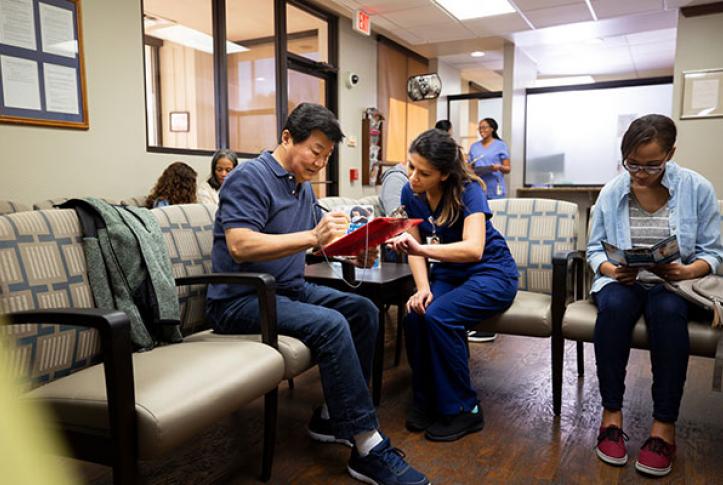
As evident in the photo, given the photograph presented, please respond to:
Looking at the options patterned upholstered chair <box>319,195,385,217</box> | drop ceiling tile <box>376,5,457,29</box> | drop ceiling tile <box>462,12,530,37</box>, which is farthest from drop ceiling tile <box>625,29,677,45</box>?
patterned upholstered chair <box>319,195,385,217</box>

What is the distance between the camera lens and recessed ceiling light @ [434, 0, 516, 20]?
5.09m

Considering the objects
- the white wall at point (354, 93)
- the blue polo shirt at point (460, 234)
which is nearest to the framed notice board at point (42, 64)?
the blue polo shirt at point (460, 234)

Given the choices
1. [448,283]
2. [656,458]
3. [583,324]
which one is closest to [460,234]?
[448,283]

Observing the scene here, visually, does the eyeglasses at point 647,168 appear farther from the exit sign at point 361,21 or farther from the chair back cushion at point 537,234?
the exit sign at point 361,21

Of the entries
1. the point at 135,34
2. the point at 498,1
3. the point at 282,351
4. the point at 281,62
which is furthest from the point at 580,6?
the point at 282,351

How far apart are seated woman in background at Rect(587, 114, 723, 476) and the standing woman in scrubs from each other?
3.92 metres

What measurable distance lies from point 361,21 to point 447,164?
12.8ft

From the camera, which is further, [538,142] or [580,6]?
[538,142]

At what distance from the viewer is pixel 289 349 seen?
1601 mm

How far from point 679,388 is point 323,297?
48.0 inches

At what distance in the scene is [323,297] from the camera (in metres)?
1.93

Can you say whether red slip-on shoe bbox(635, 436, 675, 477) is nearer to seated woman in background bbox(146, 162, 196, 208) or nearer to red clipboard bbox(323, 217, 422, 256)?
red clipboard bbox(323, 217, 422, 256)

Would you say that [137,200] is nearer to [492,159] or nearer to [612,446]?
[612,446]

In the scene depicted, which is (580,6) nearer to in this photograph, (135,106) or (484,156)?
(484,156)
